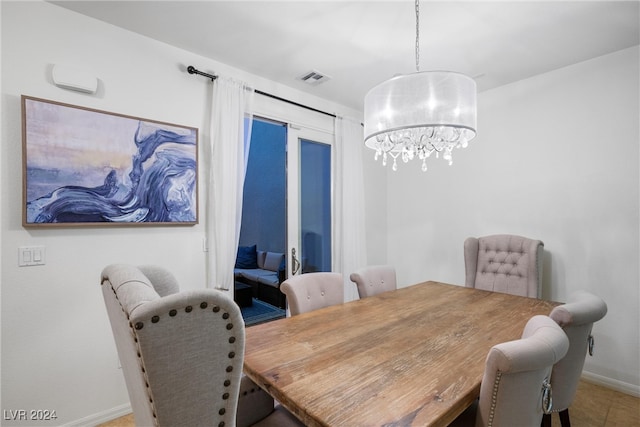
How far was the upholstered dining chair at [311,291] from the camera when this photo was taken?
1865mm

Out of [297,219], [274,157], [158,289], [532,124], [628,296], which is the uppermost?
[532,124]

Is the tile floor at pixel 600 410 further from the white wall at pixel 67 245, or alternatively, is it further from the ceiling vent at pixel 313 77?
Answer: the ceiling vent at pixel 313 77

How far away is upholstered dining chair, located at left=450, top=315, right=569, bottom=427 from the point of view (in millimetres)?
880

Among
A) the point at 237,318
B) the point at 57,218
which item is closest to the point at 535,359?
the point at 237,318

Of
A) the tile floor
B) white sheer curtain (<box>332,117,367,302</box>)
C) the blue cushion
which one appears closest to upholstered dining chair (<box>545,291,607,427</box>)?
the tile floor

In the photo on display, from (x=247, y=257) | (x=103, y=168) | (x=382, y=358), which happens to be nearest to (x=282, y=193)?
(x=247, y=257)

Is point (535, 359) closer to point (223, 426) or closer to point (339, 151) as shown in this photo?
point (223, 426)

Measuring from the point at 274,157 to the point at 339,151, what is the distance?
733 mm

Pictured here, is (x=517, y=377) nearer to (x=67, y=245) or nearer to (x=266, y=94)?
(x=67, y=245)

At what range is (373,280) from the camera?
7.70 feet

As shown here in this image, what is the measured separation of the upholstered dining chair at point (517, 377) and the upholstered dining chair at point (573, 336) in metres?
0.35

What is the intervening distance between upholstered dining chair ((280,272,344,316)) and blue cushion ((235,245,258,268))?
3.23 feet

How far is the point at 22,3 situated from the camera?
1741 millimetres

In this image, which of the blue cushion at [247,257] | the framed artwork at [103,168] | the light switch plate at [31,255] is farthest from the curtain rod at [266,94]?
the light switch plate at [31,255]
